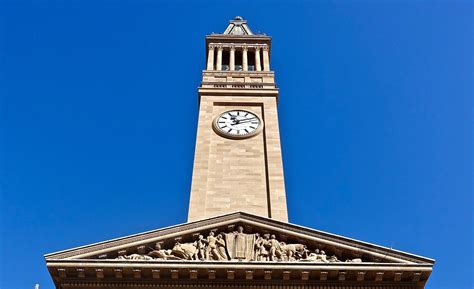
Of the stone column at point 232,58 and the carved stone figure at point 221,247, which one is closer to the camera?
the carved stone figure at point 221,247

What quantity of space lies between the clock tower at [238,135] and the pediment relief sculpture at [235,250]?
19.0ft

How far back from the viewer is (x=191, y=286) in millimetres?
23391

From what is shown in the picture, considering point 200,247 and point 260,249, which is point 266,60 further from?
point 200,247

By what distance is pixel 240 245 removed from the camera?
24406 millimetres

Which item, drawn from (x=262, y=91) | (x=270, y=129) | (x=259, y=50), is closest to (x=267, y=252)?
(x=270, y=129)

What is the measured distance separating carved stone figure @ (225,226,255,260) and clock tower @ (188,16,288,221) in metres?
5.79

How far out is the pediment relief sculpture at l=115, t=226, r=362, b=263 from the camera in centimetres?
2397

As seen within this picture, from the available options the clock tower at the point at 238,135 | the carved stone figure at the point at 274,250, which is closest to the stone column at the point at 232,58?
the clock tower at the point at 238,135

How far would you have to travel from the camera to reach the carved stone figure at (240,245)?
24.0 m

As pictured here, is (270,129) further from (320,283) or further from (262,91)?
(320,283)

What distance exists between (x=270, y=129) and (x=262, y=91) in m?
3.86

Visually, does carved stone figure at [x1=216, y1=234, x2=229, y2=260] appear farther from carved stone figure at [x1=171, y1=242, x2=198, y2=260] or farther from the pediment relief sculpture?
carved stone figure at [x1=171, y1=242, x2=198, y2=260]

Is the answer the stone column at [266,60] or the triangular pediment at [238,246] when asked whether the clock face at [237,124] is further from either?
the triangular pediment at [238,246]

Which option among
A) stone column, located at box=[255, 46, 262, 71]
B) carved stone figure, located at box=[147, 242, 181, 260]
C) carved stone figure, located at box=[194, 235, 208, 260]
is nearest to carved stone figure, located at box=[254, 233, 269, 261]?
carved stone figure, located at box=[194, 235, 208, 260]
